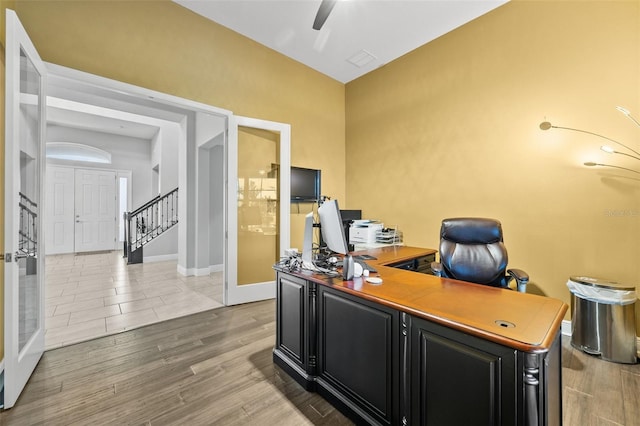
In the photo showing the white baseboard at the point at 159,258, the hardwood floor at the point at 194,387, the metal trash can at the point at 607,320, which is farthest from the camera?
the white baseboard at the point at 159,258

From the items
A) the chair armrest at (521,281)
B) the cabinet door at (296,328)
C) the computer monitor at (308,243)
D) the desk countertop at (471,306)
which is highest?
the computer monitor at (308,243)

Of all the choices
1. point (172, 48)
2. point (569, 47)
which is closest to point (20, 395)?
point (172, 48)

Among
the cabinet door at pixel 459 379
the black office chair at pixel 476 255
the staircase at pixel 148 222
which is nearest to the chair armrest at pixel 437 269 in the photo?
the black office chair at pixel 476 255

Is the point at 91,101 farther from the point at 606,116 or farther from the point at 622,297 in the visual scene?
the point at 622,297

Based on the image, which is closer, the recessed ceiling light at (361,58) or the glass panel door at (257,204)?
the glass panel door at (257,204)

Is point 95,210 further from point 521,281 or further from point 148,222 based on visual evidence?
point 521,281

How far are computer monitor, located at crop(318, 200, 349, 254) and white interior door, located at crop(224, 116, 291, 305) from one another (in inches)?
81.1

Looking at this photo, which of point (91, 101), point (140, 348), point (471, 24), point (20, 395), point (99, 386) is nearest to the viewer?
point (20, 395)

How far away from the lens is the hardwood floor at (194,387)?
5.38 feet

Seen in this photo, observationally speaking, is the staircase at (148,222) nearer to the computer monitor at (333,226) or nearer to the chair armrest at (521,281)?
the computer monitor at (333,226)

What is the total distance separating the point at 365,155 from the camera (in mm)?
4703

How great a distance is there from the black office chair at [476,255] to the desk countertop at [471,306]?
61cm

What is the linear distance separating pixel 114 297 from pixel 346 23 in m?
4.97

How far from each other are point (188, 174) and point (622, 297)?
636cm
